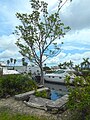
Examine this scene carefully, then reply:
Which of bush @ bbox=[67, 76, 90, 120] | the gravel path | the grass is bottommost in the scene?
the grass

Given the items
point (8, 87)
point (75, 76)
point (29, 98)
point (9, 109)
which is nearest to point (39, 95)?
point (29, 98)

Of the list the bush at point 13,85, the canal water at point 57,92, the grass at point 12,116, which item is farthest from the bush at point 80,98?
the canal water at point 57,92

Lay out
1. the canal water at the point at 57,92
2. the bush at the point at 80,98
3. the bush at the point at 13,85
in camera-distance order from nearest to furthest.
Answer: the bush at the point at 80,98 < the bush at the point at 13,85 < the canal water at the point at 57,92

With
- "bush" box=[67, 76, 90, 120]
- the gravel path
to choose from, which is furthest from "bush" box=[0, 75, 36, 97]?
"bush" box=[67, 76, 90, 120]

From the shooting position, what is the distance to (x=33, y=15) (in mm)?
26969

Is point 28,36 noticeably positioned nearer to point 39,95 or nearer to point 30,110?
point 39,95

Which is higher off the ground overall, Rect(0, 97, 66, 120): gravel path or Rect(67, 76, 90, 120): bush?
Rect(67, 76, 90, 120): bush

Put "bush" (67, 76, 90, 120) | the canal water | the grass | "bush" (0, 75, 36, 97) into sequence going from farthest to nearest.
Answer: the canal water
"bush" (0, 75, 36, 97)
the grass
"bush" (67, 76, 90, 120)

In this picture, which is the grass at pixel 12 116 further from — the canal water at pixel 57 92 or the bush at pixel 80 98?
the canal water at pixel 57 92

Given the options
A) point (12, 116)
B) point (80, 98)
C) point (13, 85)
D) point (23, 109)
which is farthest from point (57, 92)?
point (80, 98)

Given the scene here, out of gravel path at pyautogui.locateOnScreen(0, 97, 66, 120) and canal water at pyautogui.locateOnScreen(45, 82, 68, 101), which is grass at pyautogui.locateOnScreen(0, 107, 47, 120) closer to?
gravel path at pyautogui.locateOnScreen(0, 97, 66, 120)

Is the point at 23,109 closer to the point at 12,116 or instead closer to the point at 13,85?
the point at 12,116

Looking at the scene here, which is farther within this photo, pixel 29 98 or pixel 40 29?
pixel 40 29

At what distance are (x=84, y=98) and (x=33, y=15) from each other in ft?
69.4
